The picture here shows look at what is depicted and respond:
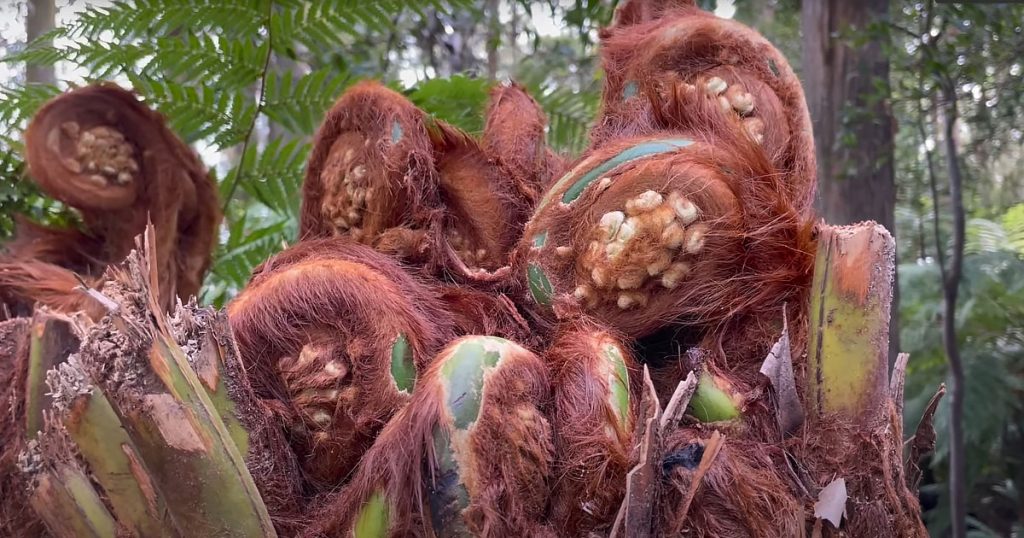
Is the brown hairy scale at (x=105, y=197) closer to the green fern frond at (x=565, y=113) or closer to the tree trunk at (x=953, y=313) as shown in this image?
the green fern frond at (x=565, y=113)

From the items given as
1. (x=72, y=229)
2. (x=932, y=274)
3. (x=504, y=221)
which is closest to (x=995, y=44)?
(x=504, y=221)

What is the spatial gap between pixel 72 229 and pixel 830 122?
3.14 feet

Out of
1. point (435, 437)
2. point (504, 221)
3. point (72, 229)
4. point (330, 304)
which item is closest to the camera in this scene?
point (435, 437)

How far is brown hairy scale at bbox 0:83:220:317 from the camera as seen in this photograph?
27.9 inches

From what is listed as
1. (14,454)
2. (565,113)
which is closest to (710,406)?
(14,454)

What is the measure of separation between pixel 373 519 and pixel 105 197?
1.60ft

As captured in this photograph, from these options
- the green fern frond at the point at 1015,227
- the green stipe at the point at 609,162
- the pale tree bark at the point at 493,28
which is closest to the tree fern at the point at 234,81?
the pale tree bark at the point at 493,28

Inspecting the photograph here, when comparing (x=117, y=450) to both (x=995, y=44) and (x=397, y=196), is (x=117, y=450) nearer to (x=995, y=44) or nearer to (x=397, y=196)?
(x=397, y=196)

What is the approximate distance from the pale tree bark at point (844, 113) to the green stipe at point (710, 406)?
711 mm

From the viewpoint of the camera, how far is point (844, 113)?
1.04 m

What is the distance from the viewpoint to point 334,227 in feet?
2.06

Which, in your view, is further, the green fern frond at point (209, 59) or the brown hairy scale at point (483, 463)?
the green fern frond at point (209, 59)

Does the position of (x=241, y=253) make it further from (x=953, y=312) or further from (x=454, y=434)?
(x=953, y=312)

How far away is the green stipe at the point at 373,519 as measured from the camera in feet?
1.32
